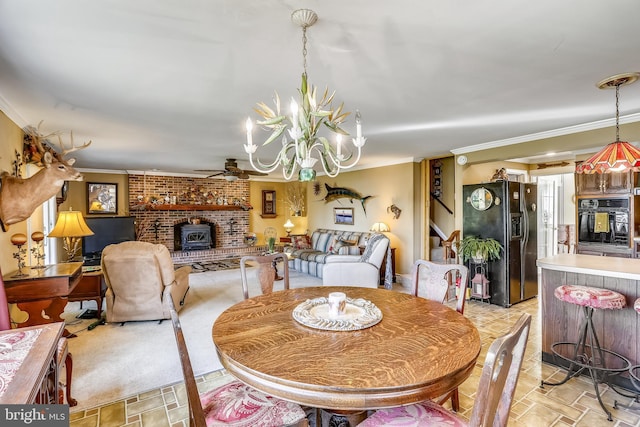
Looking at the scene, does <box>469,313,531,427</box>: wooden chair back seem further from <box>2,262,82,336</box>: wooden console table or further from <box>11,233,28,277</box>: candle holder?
<box>11,233,28,277</box>: candle holder

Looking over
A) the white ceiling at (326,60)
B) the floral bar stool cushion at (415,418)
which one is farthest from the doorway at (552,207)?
the floral bar stool cushion at (415,418)

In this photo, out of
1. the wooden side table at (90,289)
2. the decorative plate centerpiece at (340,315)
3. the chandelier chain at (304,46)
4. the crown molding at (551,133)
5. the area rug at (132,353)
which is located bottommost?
the area rug at (132,353)

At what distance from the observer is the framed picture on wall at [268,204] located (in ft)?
31.3

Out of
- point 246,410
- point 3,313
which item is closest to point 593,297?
point 246,410

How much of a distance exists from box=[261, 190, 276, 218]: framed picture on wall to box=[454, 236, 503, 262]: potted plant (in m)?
6.08

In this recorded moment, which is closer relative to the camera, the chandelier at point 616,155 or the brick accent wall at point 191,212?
the chandelier at point 616,155

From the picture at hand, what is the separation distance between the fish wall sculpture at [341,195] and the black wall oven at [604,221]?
3785mm

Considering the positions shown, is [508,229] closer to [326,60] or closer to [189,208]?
[326,60]

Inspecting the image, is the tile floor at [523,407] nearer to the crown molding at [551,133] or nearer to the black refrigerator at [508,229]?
the black refrigerator at [508,229]

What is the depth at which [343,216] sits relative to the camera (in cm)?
748

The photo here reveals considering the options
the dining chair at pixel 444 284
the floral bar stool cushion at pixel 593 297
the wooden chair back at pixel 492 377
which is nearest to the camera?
the wooden chair back at pixel 492 377

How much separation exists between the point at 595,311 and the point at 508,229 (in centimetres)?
193

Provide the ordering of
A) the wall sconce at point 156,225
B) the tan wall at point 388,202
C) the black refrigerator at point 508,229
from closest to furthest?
the black refrigerator at point 508,229 < the tan wall at point 388,202 < the wall sconce at point 156,225

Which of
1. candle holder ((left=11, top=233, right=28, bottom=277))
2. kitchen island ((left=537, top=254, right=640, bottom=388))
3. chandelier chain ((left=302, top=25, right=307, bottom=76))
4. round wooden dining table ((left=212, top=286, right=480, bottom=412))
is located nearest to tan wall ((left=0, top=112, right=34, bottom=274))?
candle holder ((left=11, top=233, right=28, bottom=277))
